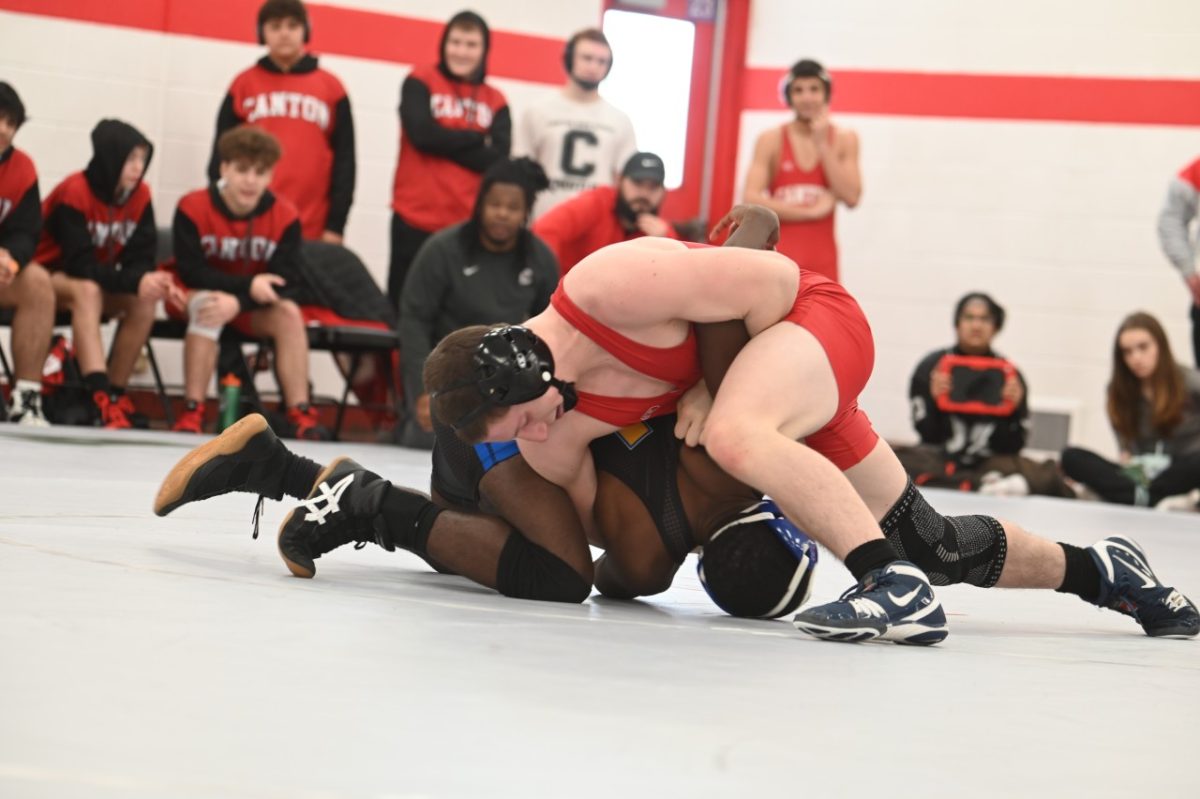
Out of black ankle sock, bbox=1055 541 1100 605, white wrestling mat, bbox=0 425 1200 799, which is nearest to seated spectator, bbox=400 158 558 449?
white wrestling mat, bbox=0 425 1200 799

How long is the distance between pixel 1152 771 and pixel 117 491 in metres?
2.56

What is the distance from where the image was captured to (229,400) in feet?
19.9

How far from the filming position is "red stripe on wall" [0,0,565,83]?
7258mm

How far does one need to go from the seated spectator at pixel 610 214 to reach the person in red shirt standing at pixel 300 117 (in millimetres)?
948

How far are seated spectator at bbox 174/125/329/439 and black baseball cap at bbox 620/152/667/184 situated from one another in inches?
54.9

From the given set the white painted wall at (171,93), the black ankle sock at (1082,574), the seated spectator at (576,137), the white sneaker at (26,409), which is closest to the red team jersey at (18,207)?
the white sneaker at (26,409)

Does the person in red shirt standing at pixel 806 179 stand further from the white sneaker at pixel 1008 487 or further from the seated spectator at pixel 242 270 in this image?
the seated spectator at pixel 242 270

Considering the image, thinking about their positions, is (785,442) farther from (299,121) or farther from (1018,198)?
(1018,198)

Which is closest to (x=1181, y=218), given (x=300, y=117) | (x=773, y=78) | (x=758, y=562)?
(x=773, y=78)

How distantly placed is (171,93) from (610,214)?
91.1 inches

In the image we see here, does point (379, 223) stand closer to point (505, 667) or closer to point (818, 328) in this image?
point (818, 328)

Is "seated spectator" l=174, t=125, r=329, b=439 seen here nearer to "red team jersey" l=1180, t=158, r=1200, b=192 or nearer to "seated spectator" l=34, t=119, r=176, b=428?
"seated spectator" l=34, t=119, r=176, b=428

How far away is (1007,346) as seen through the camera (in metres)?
8.77

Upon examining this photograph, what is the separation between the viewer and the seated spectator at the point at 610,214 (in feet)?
21.5
